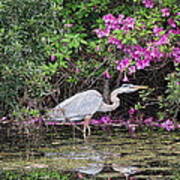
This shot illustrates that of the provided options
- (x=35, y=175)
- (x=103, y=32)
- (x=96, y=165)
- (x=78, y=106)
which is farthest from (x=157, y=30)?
(x=35, y=175)

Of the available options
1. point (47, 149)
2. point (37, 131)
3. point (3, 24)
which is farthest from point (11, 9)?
point (47, 149)

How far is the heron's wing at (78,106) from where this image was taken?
34.6ft

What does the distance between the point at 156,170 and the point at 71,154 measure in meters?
1.48

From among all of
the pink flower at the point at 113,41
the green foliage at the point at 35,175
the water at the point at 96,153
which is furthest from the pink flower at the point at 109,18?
the green foliage at the point at 35,175

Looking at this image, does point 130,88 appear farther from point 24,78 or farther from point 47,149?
point 47,149

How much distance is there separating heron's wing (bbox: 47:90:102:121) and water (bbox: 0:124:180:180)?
0.25m

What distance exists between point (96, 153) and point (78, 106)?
2.23 meters

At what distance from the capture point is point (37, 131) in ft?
35.6

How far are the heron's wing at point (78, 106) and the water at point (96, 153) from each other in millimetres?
254

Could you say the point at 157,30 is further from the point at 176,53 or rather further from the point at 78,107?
the point at 78,107

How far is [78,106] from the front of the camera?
10586mm

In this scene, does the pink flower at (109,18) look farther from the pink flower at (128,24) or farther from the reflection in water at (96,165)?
the reflection in water at (96,165)

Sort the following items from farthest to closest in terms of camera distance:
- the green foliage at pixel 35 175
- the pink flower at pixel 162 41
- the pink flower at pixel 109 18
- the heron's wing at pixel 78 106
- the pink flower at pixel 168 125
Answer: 1. the pink flower at pixel 168 125
2. the pink flower at pixel 109 18
3. the pink flower at pixel 162 41
4. the heron's wing at pixel 78 106
5. the green foliage at pixel 35 175

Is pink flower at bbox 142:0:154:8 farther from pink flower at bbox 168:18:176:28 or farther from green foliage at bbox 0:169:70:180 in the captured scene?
green foliage at bbox 0:169:70:180
